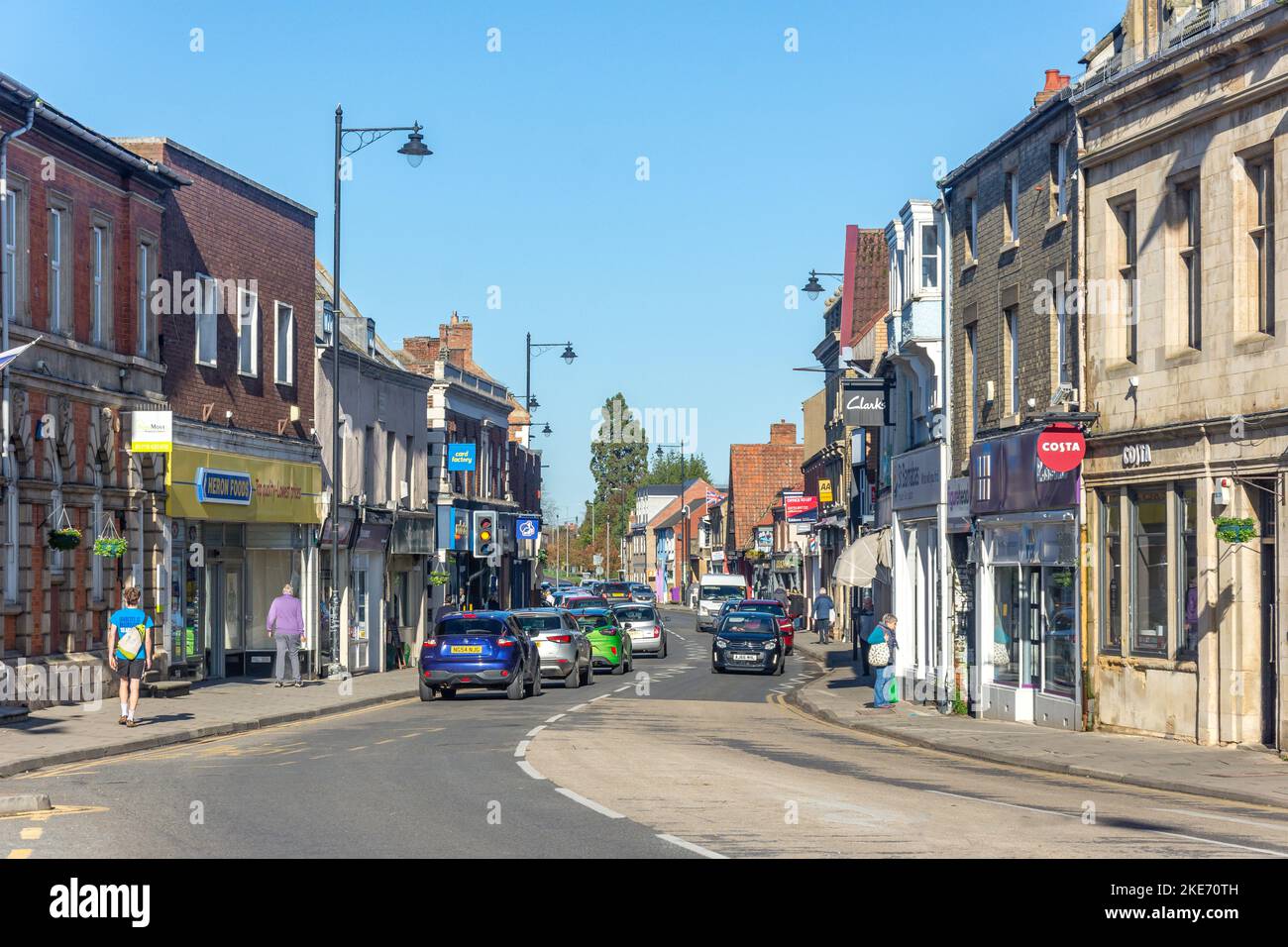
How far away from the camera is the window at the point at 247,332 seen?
36.1 metres

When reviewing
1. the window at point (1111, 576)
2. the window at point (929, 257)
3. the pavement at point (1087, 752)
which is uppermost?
the window at point (929, 257)

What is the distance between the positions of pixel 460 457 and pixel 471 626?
2147 cm

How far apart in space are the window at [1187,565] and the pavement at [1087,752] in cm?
137

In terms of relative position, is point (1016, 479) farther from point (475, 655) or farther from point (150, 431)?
point (150, 431)

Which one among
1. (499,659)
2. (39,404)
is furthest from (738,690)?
(39,404)

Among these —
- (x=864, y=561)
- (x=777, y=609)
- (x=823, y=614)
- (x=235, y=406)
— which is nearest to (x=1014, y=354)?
(x=864, y=561)

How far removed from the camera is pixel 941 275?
107 ft

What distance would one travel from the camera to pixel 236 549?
1427 inches

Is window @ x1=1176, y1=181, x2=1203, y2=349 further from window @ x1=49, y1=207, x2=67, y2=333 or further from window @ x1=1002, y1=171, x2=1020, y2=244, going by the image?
window @ x1=49, y1=207, x2=67, y2=333

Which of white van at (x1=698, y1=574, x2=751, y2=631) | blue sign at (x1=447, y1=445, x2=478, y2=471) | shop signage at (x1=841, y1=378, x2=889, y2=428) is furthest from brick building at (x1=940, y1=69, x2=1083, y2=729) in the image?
white van at (x1=698, y1=574, x2=751, y2=631)

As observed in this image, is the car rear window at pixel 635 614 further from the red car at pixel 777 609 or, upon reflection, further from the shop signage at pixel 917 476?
the shop signage at pixel 917 476

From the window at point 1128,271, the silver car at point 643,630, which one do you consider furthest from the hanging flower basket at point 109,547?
the silver car at point 643,630
